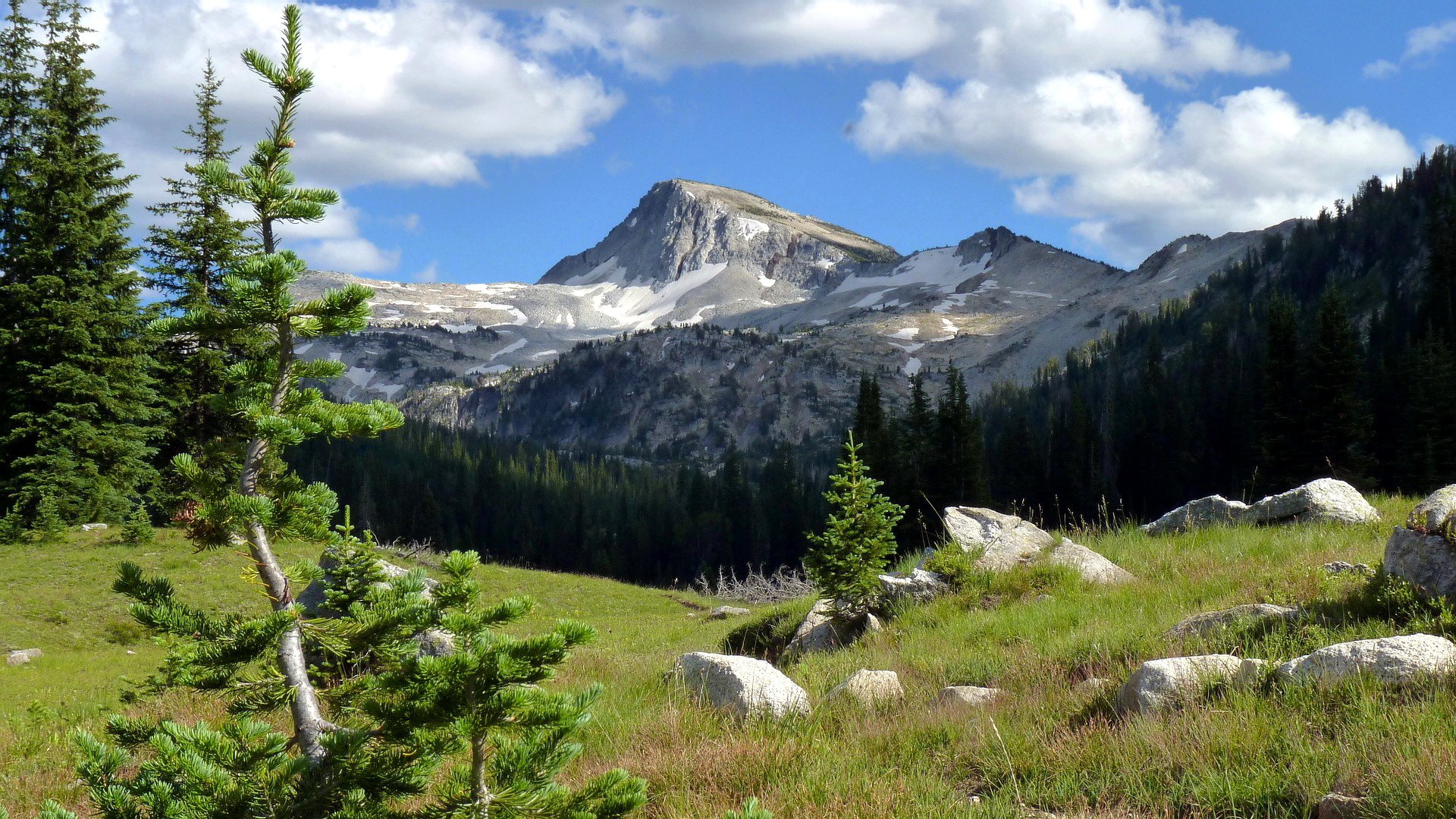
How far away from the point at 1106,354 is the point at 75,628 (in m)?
179

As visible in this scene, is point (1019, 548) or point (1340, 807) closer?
point (1340, 807)

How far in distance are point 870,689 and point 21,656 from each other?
62.5 feet

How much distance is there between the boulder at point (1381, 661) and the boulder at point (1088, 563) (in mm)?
5047

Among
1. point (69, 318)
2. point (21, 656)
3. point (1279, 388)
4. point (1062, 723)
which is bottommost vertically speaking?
point (21, 656)

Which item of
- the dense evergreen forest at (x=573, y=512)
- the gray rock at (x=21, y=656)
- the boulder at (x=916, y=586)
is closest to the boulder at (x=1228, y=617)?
the boulder at (x=916, y=586)

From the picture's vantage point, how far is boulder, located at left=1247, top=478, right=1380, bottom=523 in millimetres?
12547

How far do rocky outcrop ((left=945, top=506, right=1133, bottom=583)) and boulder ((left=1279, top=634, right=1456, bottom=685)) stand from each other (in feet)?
16.8

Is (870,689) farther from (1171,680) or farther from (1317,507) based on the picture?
(1317,507)

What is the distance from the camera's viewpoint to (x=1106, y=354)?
17475 cm

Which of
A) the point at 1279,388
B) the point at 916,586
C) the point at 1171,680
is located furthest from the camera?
the point at 1279,388

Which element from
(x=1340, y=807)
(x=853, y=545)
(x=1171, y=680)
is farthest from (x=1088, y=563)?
(x=1340, y=807)

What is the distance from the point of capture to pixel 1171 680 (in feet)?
20.2

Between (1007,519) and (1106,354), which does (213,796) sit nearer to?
(1007,519)

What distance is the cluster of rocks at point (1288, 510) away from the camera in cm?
1266
